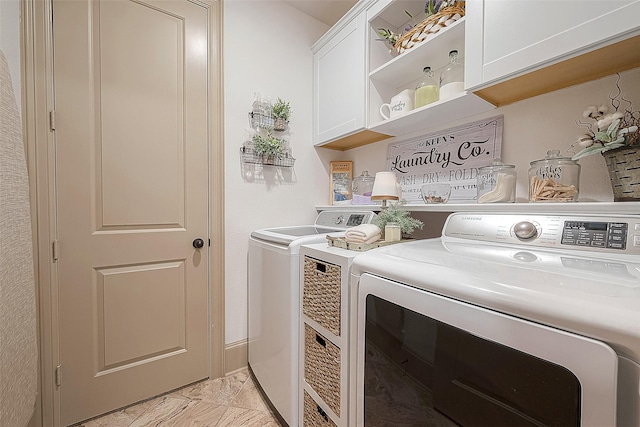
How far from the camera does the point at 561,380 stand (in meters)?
0.43

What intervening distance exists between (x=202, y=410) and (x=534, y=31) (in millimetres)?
2360

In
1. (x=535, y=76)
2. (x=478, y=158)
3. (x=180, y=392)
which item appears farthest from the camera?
(x=180, y=392)

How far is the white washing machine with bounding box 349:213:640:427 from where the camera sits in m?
0.40

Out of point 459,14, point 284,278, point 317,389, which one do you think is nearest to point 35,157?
point 284,278

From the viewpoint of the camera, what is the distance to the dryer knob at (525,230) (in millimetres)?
847

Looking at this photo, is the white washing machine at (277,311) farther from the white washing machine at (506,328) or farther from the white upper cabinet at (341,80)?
the white upper cabinet at (341,80)

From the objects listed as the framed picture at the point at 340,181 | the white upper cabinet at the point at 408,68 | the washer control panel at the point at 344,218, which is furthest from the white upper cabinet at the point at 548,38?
the framed picture at the point at 340,181

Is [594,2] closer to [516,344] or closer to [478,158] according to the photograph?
[478,158]

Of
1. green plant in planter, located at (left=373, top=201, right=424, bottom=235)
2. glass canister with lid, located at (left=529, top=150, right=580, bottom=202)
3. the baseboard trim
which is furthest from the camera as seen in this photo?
the baseboard trim

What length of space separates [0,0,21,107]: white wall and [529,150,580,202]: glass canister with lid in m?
2.24

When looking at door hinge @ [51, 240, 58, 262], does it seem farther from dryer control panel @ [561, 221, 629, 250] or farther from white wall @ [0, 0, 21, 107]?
dryer control panel @ [561, 221, 629, 250]

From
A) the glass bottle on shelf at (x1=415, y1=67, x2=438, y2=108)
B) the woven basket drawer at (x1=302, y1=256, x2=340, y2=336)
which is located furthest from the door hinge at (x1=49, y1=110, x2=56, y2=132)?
the glass bottle on shelf at (x1=415, y1=67, x2=438, y2=108)

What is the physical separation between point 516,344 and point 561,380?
71 millimetres

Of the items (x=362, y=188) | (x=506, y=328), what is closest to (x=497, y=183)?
(x=506, y=328)
